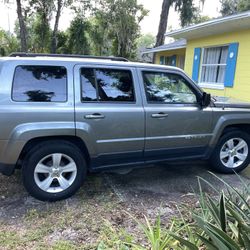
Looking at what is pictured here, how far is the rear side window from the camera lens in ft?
11.9

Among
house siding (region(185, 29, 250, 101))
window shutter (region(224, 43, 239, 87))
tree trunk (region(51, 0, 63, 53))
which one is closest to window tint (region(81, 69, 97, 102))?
house siding (region(185, 29, 250, 101))

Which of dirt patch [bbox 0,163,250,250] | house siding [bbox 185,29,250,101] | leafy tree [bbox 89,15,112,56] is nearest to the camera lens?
dirt patch [bbox 0,163,250,250]

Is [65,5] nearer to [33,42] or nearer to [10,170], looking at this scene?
[33,42]

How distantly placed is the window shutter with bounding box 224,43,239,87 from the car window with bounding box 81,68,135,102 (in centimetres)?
640

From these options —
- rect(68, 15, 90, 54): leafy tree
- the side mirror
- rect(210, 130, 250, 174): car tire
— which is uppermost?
rect(68, 15, 90, 54): leafy tree

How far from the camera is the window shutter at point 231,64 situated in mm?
9523

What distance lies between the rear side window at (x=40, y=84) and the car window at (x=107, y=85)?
28 cm

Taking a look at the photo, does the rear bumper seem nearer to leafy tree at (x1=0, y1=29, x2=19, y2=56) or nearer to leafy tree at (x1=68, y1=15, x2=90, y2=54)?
leafy tree at (x1=68, y1=15, x2=90, y2=54)

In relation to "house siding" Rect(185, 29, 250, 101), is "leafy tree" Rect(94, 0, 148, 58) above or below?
above

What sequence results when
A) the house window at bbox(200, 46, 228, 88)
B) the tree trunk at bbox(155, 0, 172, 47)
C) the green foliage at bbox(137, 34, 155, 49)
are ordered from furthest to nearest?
the green foliage at bbox(137, 34, 155, 49) < the tree trunk at bbox(155, 0, 172, 47) < the house window at bbox(200, 46, 228, 88)

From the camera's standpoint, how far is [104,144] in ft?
13.3

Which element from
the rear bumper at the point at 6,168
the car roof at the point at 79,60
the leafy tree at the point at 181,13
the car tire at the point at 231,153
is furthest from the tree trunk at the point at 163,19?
the rear bumper at the point at 6,168

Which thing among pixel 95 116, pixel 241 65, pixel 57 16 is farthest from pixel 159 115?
pixel 57 16

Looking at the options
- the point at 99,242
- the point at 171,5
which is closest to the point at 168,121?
the point at 99,242
